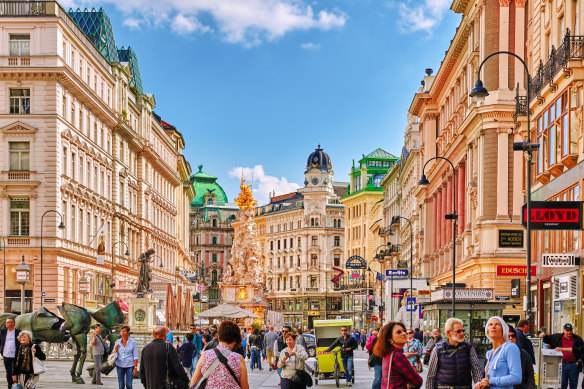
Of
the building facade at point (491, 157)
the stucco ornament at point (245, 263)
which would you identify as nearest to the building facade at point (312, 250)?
the stucco ornament at point (245, 263)

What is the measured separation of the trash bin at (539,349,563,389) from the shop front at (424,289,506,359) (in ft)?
40.1

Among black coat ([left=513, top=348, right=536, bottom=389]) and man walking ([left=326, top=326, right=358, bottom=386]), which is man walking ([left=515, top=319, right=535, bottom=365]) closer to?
black coat ([left=513, top=348, right=536, bottom=389])

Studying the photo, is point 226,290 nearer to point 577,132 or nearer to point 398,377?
point 577,132

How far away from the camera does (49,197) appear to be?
57344 millimetres

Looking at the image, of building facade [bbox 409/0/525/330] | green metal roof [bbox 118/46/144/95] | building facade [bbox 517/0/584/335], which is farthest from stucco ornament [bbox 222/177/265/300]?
building facade [bbox 517/0/584/335]

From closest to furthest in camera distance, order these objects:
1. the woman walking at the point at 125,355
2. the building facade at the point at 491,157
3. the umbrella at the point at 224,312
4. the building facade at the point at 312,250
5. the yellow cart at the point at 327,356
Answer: the woman walking at the point at 125,355 < the yellow cart at the point at 327,356 < the building facade at the point at 491,157 < the umbrella at the point at 224,312 < the building facade at the point at 312,250

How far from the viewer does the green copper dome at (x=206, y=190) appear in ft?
640

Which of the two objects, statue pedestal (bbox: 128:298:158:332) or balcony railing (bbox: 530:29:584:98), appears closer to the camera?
balcony railing (bbox: 530:29:584:98)

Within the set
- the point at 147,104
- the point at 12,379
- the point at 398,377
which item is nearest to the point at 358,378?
the point at 12,379

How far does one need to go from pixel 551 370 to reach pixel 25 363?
949 centimetres

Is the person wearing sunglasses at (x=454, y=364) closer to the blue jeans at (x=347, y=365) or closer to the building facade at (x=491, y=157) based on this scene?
the blue jeans at (x=347, y=365)

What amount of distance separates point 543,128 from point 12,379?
20.4 m

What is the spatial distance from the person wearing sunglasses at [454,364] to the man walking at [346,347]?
15.6 meters

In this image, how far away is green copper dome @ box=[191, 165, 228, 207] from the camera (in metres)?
195
